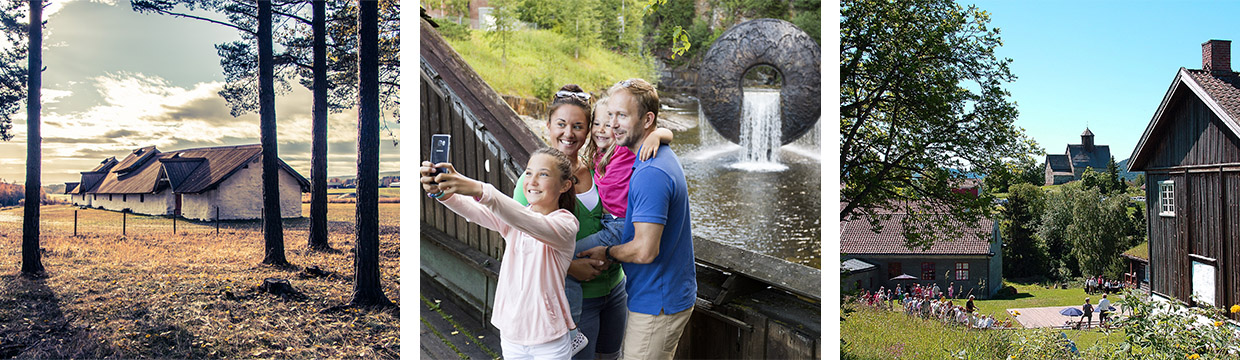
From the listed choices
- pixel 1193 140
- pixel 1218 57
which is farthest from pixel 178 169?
pixel 1218 57

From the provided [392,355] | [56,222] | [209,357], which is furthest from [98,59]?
[392,355]

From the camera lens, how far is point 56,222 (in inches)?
160

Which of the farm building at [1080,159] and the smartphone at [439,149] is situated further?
the farm building at [1080,159]

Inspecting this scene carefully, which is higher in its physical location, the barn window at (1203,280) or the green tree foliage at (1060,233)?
the green tree foliage at (1060,233)

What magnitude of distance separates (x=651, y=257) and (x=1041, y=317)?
2.93 meters

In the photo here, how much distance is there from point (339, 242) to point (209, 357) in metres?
1.03

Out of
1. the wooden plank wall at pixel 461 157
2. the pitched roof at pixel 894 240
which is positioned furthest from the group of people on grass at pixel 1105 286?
the wooden plank wall at pixel 461 157

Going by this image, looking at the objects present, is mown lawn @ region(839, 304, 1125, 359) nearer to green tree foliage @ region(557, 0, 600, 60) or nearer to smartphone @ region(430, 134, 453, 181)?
green tree foliage @ region(557, 0, 600, 60)

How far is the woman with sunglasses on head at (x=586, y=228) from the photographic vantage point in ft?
10.00

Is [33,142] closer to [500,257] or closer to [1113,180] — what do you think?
[500,257]

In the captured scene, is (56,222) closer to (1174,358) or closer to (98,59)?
(98,59)

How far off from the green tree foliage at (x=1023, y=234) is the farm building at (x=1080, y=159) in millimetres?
180

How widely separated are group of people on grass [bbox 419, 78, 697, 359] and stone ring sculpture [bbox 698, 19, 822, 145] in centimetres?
79

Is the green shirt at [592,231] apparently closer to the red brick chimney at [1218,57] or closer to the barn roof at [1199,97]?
the barn roof at [1199,97]
